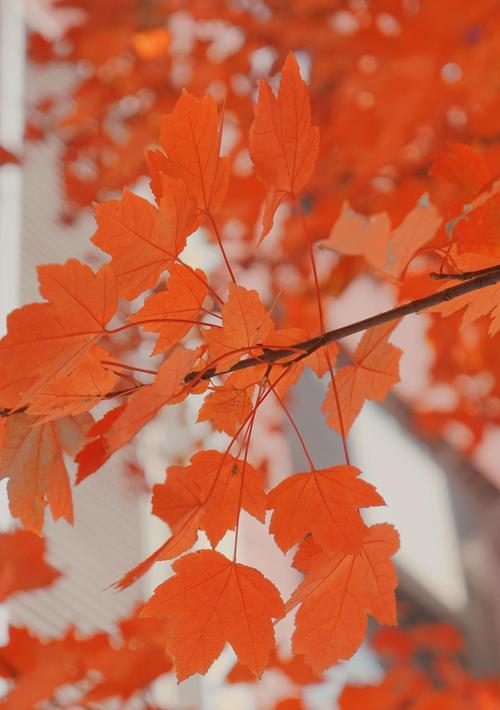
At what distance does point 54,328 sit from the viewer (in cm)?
55

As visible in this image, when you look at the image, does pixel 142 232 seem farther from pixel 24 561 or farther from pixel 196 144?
pixel 24 561

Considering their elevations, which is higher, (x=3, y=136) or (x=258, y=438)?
(x=3, y=136)

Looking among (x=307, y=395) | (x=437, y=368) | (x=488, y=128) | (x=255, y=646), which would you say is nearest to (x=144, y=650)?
(x=255, y=646)

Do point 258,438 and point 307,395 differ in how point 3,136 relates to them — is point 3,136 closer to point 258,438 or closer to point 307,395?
point 258,438

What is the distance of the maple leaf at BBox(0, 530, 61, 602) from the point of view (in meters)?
1.07

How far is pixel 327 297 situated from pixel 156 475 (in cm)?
129

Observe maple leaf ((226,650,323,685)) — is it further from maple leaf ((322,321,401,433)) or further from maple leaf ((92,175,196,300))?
maple leaf ((92,175,196,300))

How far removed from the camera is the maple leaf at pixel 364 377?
0.71 m

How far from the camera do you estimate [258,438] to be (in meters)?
3.61

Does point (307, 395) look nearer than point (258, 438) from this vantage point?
No

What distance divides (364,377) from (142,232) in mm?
214

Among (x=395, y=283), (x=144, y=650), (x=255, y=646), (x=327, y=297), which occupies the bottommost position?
(x=255, y=646)

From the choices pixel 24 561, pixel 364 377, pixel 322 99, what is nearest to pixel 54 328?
pixel 364 377

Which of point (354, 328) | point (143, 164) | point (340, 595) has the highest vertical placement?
point (143, 164)
